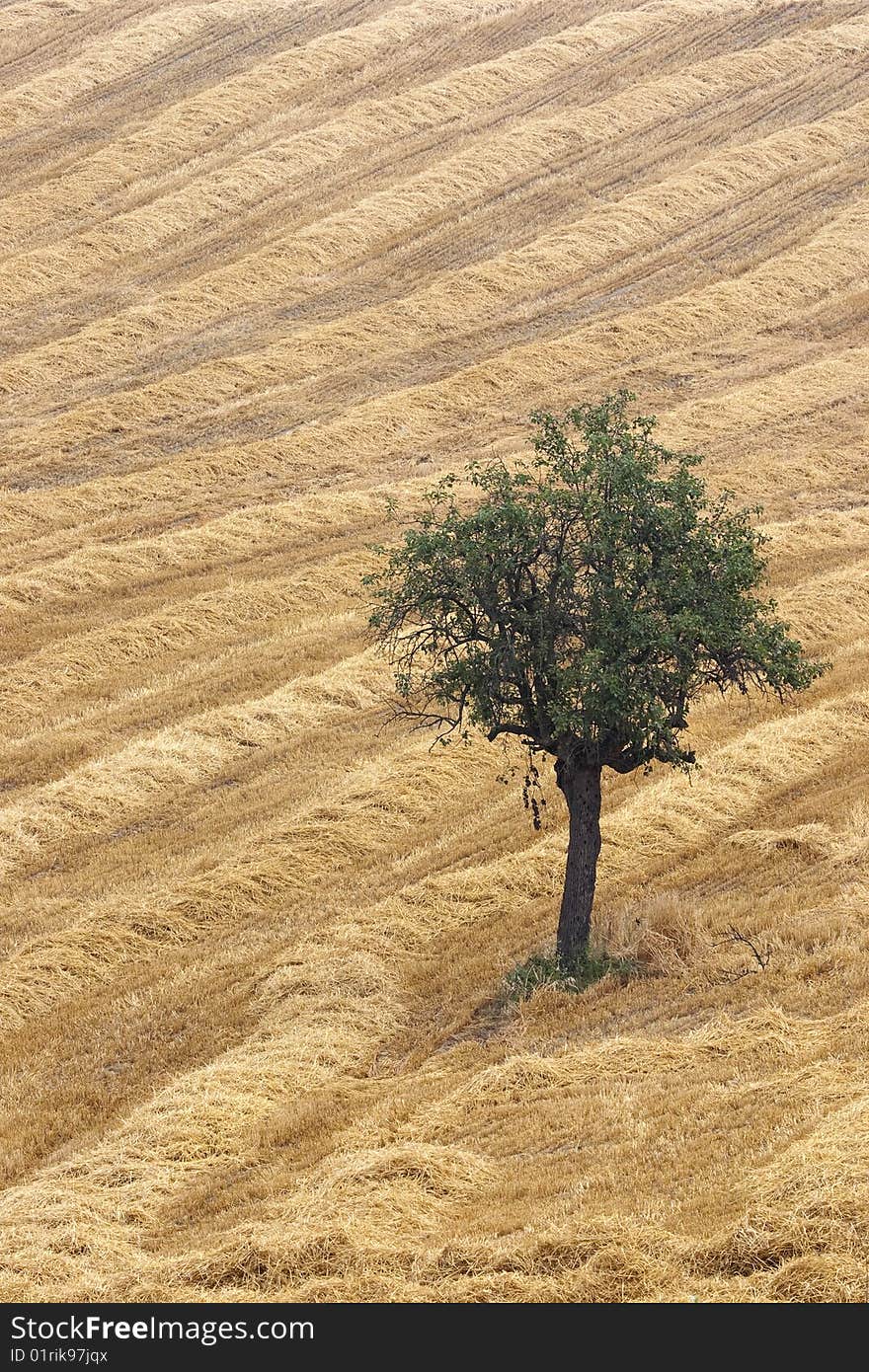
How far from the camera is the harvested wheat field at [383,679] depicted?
1376cm

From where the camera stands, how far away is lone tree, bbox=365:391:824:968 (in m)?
18.5

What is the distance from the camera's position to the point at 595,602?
1883cm

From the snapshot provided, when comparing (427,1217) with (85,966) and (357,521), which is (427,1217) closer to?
(85,966)

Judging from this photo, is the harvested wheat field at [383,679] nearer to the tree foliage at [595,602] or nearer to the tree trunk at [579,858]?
the tree trunk at [579,858]

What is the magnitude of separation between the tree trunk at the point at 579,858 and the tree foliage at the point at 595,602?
0.97ft

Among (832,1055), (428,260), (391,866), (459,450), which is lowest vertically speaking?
(832,1055)

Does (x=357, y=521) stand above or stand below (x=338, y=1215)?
above

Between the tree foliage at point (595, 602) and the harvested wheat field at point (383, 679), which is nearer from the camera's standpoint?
the harvested wheat field at point (383, 679)

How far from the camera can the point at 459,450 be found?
133 feet

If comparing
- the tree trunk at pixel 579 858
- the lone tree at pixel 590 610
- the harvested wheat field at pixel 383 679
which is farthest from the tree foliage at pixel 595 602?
the harvested wheat field at pixel 383 679

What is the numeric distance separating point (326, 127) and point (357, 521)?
89.4 ft

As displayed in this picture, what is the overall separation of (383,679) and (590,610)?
11755 mm

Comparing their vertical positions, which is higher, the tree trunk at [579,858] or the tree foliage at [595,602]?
the tree foliage at [595,602]

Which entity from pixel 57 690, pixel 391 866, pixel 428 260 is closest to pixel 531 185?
pixel 428 260
